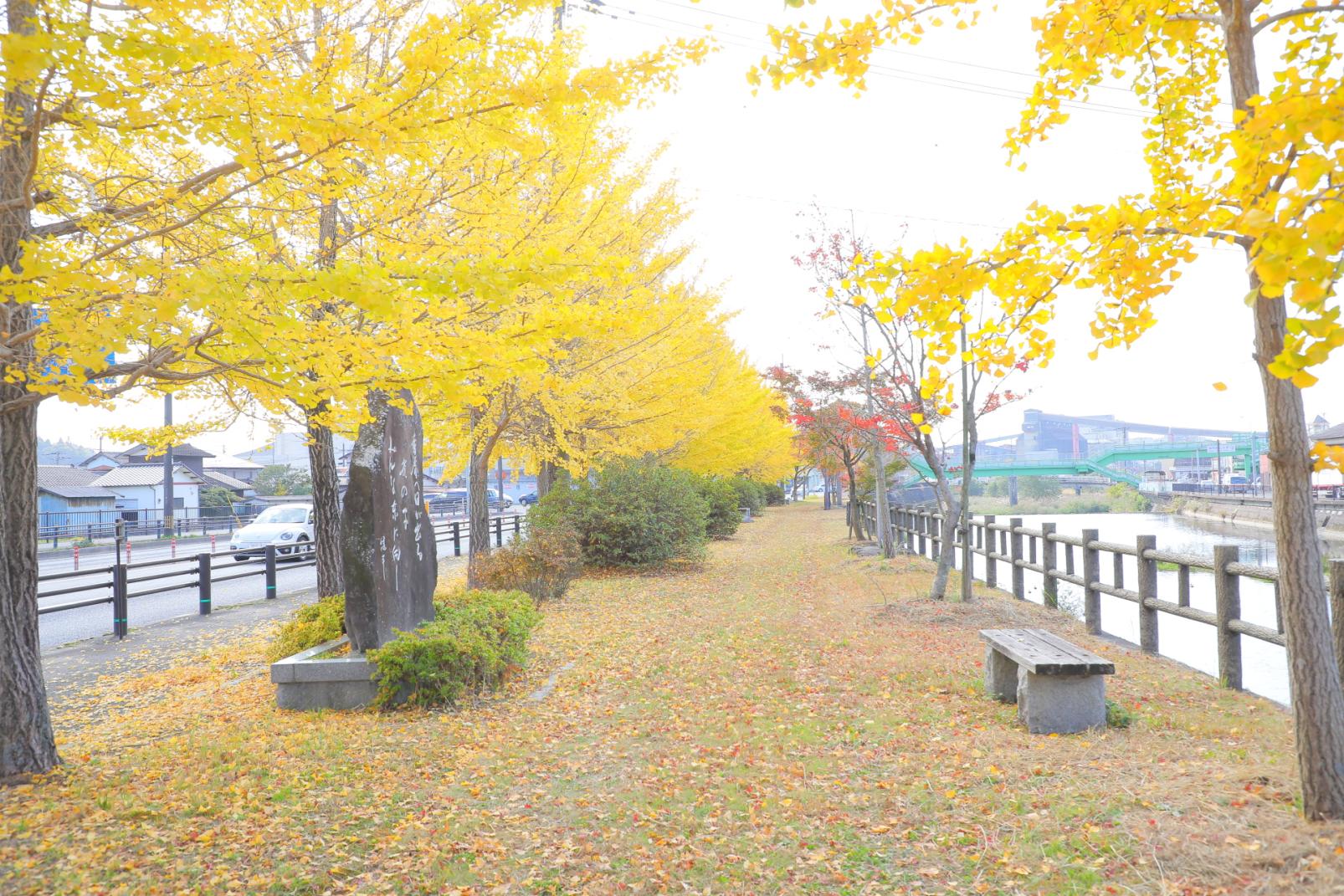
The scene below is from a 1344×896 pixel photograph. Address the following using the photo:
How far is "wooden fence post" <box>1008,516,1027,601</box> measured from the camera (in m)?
10.8

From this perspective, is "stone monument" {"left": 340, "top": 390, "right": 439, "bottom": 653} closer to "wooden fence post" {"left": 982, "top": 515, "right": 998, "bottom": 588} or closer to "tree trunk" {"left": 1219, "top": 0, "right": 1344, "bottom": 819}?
"tree trunk" {"left": 1219, "top": 0, "right": 1344, "bottom": 819}

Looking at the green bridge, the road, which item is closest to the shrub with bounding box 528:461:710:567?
the road

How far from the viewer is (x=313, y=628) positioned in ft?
23.1

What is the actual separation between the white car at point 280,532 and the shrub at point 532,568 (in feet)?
26.3

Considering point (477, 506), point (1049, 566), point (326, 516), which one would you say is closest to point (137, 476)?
point (477, 506)

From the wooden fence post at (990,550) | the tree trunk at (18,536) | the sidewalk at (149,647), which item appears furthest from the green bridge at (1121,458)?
the tree trunk at (18,536)

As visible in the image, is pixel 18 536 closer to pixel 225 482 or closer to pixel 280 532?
pixel 280 532

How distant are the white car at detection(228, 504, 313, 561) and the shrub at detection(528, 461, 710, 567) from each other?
22.0 ft

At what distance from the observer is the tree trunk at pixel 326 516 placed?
8633 mm

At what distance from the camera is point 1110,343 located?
3516 mm

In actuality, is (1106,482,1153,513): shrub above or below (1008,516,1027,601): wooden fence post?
below

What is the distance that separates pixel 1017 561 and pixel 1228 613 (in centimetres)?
468

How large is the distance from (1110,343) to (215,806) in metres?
4.69

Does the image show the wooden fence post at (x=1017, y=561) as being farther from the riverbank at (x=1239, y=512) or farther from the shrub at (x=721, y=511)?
the riverbank at (x=1239, y=512)
